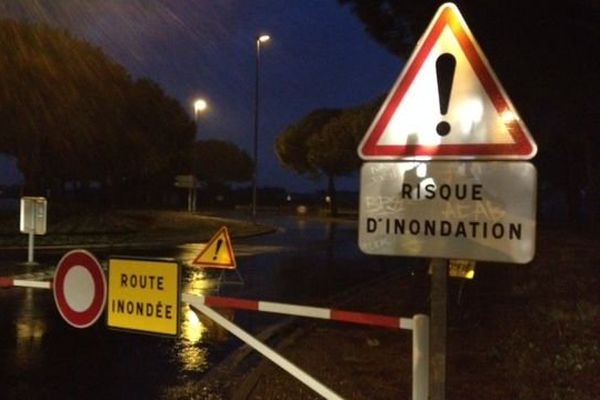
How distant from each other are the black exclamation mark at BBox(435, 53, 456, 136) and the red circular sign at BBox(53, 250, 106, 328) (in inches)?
103

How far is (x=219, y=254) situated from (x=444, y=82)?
35.6 feet

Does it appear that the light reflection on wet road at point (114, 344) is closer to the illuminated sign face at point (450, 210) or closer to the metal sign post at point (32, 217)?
the metal sign post at point (32, 217)

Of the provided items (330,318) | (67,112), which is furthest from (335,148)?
(330,318)

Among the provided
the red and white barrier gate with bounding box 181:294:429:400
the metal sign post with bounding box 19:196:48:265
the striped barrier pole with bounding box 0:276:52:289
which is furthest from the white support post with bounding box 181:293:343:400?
the metal sign post with bounding box 19:196:48:265

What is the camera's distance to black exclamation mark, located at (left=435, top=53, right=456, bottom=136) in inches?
148

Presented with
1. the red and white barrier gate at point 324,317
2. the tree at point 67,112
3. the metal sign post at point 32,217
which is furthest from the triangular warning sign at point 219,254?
the tree at point 67,112

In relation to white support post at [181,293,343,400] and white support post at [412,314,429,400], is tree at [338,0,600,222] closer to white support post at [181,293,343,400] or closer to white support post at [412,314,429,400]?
white support post at [181,293,343,400]

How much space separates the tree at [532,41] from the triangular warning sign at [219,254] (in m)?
4.55

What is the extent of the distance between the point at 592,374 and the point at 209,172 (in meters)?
94.2

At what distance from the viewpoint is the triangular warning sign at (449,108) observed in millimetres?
3670

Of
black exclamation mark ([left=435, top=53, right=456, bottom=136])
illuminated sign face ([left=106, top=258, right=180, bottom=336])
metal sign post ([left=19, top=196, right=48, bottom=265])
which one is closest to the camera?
black exclamation mark ([left=435, top=53, right=456, bottom=136])

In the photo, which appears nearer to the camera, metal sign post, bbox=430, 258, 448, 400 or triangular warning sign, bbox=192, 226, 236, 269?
metal sign post, bbox=430, 258, 448, 400

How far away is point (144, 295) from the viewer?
5.18 metres

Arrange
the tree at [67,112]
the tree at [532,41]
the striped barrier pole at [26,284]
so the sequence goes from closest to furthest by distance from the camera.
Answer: the striped barrier pole at [26,284] → the tree at [532,41] → the tree at [67,112]
